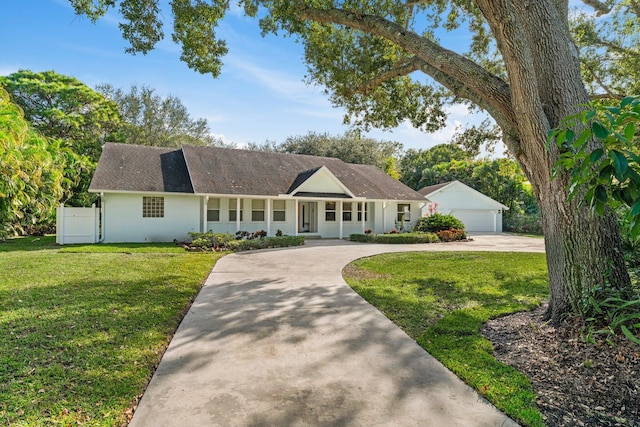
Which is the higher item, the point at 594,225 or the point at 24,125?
the point at 24,125

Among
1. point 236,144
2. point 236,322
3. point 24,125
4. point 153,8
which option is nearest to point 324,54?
point 153,8

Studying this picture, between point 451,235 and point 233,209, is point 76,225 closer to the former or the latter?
point 233,209

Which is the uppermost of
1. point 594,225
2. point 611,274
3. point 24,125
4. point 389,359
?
point 24,125

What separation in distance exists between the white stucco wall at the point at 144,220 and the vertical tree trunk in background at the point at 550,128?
16.2m

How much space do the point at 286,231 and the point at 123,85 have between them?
25177 mm

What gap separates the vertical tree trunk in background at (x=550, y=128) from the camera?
14.1 ft

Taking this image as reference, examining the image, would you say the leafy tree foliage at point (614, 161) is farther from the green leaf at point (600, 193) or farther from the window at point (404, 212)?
the window at point (404, 212)

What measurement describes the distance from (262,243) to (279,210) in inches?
212

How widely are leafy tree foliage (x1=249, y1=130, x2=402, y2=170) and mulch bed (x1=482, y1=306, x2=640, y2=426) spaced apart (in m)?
33.9

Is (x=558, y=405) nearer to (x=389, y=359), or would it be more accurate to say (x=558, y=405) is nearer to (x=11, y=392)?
(x=389, y=359)

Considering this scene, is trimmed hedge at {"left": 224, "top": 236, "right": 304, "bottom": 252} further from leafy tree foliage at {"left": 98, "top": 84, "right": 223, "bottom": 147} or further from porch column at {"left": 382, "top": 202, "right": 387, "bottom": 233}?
leafy tree foliage at {"left": 98, "top": 84, "right": 223, "bottom": 147}

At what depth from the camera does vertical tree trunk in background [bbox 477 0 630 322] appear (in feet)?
14.1

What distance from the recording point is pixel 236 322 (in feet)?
17.2

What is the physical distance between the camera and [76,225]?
16.1 m
